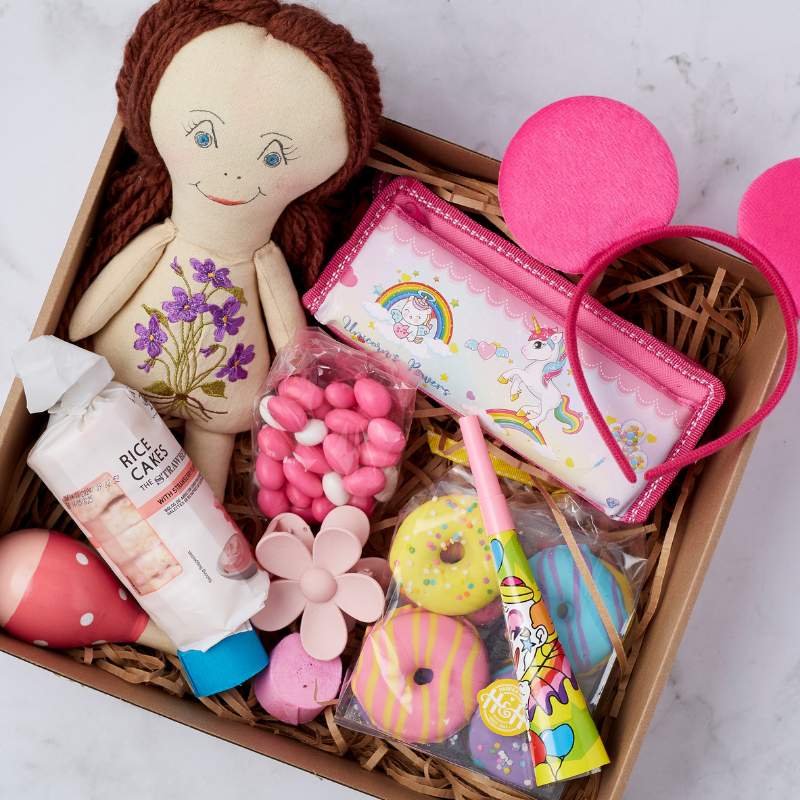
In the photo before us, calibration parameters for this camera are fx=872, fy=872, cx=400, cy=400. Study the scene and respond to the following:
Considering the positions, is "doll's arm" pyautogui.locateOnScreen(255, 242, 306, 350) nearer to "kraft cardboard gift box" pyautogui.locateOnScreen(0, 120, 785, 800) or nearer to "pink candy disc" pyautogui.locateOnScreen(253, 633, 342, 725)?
"kraft cardboard gift box" pyautogui.locateOnScreen(0, 120, 785, 800)

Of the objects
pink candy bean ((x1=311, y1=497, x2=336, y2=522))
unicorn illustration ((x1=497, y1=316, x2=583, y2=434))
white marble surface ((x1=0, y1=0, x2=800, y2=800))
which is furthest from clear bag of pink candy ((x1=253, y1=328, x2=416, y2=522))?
white marble surface ((x1=0, y1=0, x2=800, y2=800))

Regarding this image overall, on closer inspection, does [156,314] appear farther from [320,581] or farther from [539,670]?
[539,670]

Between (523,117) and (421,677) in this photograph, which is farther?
(523,117)

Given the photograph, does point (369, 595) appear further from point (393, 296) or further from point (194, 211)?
point (194, 211)

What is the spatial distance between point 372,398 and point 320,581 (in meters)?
0.18

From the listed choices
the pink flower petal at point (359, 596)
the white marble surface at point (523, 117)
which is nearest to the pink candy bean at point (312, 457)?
the pink flower petal at point (359, 596)

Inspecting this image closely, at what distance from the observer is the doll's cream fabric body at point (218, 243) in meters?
0.73

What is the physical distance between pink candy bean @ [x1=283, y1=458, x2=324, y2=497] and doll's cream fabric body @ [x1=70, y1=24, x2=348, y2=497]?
7cm

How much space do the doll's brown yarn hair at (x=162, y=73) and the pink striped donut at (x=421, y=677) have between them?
0.39 meters

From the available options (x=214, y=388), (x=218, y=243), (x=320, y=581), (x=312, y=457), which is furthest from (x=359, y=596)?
(x=218, y=243)

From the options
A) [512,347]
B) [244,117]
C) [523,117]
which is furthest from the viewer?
[523,117]

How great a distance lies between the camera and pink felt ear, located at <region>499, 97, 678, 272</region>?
0.77 m

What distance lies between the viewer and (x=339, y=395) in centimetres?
83

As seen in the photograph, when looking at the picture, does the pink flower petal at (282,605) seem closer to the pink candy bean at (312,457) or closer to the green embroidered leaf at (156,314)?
the pink candy bean at (312,457)
